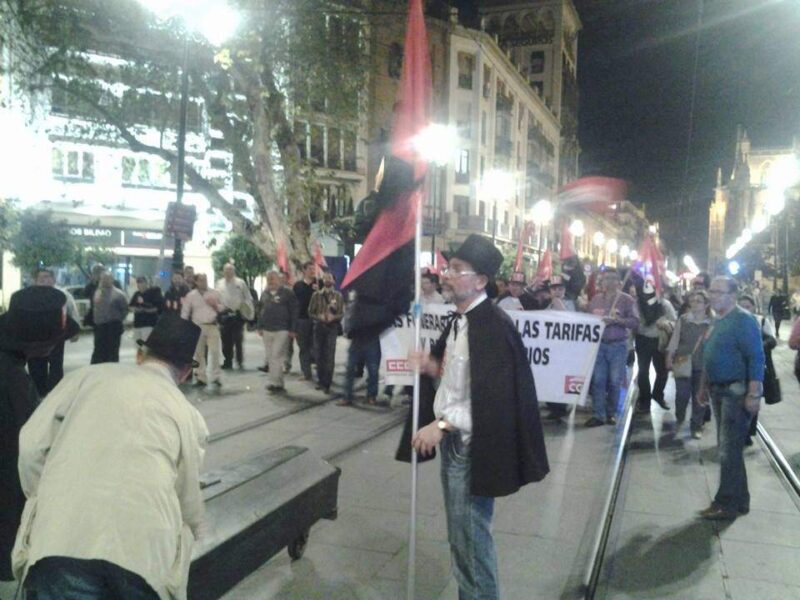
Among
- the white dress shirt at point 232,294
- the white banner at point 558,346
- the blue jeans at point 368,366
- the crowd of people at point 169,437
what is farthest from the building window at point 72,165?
the crowd of people at point 169,437

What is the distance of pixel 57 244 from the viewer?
28.9m

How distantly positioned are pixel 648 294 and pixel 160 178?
32140 mm

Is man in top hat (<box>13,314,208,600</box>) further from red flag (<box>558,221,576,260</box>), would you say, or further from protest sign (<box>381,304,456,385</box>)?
red flag (<box>558,221,576,260</box>)

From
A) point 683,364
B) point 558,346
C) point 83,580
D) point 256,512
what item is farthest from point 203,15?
point 83,580

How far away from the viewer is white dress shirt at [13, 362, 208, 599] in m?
2.30

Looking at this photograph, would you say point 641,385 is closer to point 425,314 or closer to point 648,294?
point 648,294

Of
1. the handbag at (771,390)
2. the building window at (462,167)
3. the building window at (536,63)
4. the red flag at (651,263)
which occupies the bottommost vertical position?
the handbag at (771,390)

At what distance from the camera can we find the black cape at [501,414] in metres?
3.50

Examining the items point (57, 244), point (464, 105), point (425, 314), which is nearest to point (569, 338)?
point (425, 314)

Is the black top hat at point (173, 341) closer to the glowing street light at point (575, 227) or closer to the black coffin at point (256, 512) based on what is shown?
the black coffin at point (256, 512)

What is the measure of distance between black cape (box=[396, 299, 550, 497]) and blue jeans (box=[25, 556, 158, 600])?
163cm

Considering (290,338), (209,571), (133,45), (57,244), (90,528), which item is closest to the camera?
(90,528)

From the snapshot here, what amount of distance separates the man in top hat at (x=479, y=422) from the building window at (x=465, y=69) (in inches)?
1916

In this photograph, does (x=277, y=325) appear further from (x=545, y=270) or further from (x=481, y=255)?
(x=481, y=255)
